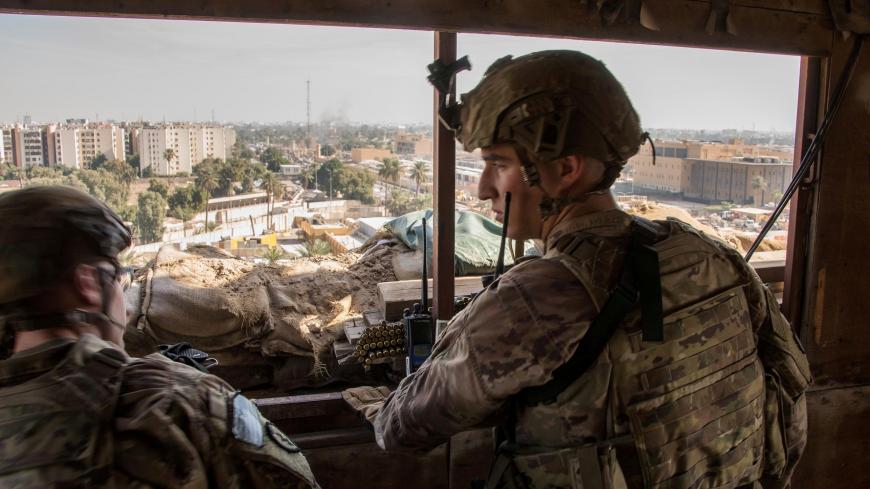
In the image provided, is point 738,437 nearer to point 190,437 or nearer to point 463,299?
point 190,437

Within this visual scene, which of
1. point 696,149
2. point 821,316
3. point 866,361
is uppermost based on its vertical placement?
point 696,149

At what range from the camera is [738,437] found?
1.57 meters

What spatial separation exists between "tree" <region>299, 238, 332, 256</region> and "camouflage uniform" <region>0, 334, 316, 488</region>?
422cm

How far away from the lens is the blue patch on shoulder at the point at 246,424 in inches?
53.5

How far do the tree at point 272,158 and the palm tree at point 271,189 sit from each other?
77 millimetres

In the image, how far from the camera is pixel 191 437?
129 centimetres

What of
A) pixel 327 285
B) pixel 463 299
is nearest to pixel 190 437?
pixel 463 299

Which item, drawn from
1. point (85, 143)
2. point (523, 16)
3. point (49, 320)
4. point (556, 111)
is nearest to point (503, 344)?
point (556, 111)

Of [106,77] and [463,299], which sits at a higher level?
[106,77]

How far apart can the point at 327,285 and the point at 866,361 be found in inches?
137

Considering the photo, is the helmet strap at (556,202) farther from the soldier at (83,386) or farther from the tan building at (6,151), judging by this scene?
the tan building at (6,151)

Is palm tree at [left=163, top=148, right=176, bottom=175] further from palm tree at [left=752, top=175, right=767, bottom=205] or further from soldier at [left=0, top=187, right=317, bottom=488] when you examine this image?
palm tree at [left=752, top=175, right=767, bottom=205]

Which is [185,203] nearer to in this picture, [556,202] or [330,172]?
[330,172]

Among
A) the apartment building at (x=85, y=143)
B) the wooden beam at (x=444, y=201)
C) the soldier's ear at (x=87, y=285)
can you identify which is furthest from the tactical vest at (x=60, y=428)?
the apartment building at (x=85, y=143)
